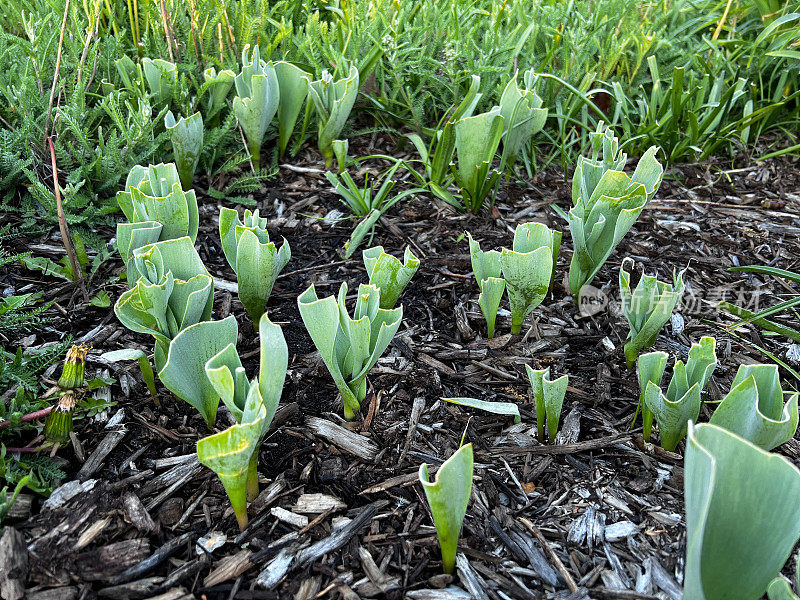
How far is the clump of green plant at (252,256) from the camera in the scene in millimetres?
1482

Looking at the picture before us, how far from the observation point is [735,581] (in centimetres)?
88

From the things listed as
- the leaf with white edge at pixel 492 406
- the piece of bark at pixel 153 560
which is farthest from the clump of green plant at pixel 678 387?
the piece of bark at pixel 153 560

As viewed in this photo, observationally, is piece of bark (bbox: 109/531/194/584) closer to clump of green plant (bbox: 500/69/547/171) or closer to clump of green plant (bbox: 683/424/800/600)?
clump of green plant (bbox: 683/424/800/600)

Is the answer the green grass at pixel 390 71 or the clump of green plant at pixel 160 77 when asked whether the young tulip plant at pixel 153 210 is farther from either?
the clump of green plant at pixel 160 77

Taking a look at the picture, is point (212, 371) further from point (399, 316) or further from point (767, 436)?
point (767, 436)

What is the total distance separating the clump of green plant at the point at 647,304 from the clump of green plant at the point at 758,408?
0.29 m

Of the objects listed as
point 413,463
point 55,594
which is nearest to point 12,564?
point 55,594

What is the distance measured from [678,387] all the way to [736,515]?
0.49 m

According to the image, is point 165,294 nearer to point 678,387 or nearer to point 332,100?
point 678,387

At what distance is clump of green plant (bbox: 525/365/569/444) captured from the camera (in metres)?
1.28

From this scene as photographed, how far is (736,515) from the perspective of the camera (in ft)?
2.70

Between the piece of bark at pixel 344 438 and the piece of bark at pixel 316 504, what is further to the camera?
the piece of bark at pixel 344 438


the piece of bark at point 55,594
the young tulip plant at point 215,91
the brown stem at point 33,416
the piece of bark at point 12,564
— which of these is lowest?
the piece of bark at point 55,594

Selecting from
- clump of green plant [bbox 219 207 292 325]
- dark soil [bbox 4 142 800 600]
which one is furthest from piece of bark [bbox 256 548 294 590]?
clump of green plant [bbox 219 207 292 325]
